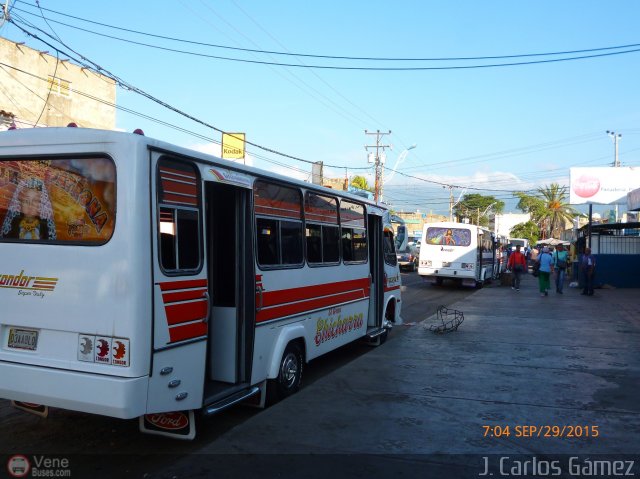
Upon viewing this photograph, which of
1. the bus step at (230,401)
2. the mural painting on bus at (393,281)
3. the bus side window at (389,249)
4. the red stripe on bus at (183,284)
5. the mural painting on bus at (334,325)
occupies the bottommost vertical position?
the bus step at (230,401)

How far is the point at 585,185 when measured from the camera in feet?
91.6

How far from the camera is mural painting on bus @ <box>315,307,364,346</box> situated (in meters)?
7.52

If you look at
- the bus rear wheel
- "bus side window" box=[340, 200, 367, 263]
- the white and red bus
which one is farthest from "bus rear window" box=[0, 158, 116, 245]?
"bus side window" box=[340, 200, 367, 263]

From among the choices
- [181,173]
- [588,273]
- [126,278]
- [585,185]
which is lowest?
[588,273]

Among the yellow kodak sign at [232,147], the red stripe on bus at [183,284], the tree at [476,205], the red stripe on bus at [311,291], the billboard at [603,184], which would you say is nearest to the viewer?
the red stripe on bus at [183,284]

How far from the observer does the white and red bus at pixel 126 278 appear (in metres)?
4.30

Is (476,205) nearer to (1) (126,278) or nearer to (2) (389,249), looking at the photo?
(2) (389,249)

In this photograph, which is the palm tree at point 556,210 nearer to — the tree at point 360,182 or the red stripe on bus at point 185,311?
the tree at point 360,182

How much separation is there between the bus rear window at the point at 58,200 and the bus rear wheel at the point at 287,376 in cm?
277

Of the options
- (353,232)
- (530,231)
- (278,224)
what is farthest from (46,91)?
(530,231)

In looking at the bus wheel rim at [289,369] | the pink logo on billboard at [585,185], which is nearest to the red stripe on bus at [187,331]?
the bus wheel rim at [289,369]

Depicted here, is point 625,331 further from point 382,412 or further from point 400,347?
point 382,412

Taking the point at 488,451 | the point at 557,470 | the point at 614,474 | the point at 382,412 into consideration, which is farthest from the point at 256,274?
the point at 614,474

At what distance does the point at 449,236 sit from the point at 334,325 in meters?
16.8
